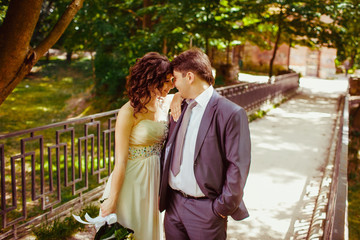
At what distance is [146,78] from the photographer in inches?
108

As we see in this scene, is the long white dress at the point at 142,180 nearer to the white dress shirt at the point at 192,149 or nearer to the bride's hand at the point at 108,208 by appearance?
the bride's hand at the point at 108,208

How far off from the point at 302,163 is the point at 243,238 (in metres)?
3.92

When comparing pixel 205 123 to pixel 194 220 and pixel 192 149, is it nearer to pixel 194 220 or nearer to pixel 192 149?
pixel 192 149

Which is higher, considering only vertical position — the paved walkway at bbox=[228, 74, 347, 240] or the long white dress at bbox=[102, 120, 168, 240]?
the long white dress at bbox=[102, 120, 168, 240]

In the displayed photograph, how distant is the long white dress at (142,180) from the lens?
290cm

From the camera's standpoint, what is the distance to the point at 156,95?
288cm

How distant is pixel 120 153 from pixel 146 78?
583 mm

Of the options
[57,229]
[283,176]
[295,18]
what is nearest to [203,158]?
[57,229]

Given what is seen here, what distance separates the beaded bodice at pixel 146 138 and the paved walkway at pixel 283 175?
7.46 feet

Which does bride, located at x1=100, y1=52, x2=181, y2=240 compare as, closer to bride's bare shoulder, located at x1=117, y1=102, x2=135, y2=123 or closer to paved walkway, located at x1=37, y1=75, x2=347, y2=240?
bride's bare shoulder, located at x1=117, y1=102, x2=135, y2=123

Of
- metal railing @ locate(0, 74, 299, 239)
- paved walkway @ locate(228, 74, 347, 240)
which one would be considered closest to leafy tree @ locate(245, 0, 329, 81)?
metal railing @ locate(0, 74, 299, 239)

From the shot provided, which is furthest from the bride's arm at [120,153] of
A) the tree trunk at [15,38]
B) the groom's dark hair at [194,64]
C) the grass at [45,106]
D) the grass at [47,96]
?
the grass at [47,96]

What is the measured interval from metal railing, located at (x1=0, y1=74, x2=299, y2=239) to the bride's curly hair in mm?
2017

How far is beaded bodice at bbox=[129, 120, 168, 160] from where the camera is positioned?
287 cm
